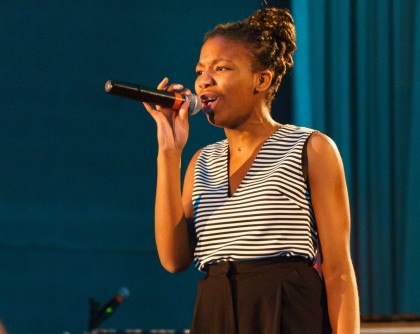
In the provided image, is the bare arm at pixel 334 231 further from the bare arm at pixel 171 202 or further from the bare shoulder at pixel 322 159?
the bare arm at pixel 171 202

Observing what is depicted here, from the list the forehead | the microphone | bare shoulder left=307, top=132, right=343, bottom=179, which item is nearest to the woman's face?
the forehead

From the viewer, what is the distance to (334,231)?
1756mm

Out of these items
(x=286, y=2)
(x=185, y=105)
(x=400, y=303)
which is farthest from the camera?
(x=286, y=2)

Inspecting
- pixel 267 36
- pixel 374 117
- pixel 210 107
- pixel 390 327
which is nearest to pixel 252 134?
pixel 210 107

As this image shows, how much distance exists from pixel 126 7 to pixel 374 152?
1597 millimetres

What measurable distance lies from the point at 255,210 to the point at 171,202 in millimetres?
244

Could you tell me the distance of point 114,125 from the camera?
431 cm

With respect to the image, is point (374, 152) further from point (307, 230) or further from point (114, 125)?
point (307, 230)

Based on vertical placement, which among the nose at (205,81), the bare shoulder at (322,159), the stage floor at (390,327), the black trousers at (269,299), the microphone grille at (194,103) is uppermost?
the nose at (205,81)

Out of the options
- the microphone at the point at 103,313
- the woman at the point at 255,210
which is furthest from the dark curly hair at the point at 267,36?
the microphone at the point at 103,313

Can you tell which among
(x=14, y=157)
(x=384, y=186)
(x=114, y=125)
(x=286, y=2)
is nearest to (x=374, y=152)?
A: (x=384, y=186)

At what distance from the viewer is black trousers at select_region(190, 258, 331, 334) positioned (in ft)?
5.62

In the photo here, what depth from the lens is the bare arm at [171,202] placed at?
1902 mm

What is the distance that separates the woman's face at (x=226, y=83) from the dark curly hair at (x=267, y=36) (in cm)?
2
